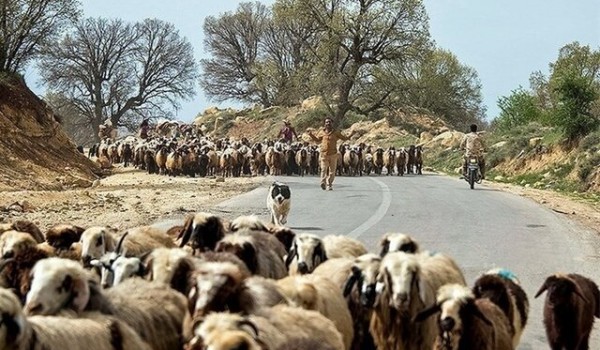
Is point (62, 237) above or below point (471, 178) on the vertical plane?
below

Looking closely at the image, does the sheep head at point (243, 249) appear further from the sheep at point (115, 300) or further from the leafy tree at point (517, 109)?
the leafy tree at point (517, 109)

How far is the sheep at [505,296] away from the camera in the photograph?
738 centimetres

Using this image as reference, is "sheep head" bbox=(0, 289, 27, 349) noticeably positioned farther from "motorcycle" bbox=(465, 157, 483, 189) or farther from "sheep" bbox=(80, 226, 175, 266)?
"motorcycle" bbox=(465, 157, 483, 189)

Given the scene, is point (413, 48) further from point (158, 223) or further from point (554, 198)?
point (158, 223)

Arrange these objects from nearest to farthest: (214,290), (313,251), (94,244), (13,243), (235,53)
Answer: (214,290) < (13,243) < (94,244) < (313,251) < (235,53)

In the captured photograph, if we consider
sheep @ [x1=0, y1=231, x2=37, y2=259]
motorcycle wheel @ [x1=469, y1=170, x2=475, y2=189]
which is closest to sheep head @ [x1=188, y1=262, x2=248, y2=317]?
sheep @ [x1=0, y1=231, x2=37, y2=259]

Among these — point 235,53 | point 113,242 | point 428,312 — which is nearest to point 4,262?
point 113,242

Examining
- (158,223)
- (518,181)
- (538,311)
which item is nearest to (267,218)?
(158,223)

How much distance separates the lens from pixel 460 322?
20.5 feet

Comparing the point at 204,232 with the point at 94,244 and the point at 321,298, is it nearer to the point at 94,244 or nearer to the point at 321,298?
the point at 94,244

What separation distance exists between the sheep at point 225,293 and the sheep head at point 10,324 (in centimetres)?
135

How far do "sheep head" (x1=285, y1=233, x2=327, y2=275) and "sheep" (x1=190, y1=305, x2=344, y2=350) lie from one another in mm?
2096

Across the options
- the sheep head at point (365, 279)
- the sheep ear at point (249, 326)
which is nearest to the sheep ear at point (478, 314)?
the sheep head at point (365, 279)

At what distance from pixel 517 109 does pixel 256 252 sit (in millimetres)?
54718
